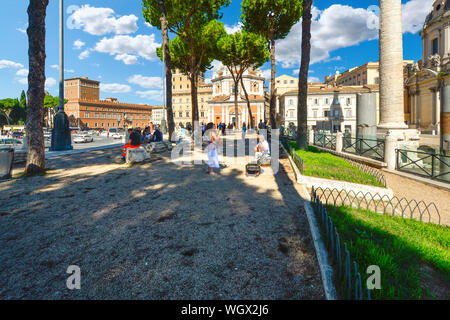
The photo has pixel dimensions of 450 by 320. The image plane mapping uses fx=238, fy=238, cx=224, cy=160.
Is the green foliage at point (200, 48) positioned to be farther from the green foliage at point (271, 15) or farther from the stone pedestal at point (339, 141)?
the stone pedestal at point (339, 141)

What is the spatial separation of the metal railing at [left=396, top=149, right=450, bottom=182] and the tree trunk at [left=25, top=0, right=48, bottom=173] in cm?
1291

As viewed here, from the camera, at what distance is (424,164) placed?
8672mm

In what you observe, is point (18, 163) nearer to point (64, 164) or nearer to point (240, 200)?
point (64, 164)

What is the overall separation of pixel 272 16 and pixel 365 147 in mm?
14178

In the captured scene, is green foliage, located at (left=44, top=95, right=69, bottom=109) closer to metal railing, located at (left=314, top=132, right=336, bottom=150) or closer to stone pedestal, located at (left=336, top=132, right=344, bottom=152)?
metal railing, located at (left=314, top=132, right=336, bottom=150)

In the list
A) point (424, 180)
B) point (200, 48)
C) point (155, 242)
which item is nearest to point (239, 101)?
point (200, 48)

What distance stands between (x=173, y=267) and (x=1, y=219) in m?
3.56

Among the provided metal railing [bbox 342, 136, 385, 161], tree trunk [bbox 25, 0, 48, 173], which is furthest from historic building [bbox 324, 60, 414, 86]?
tree trunk [bbox 25, 0, 48, 173]

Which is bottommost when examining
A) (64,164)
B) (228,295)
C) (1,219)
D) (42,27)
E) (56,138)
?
(228,295)

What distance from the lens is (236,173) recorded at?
8.57m

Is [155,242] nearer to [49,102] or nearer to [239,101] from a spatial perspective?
[239,101]

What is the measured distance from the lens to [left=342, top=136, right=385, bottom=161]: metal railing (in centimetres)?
1090

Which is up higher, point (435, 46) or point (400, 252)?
point (435, 46)
